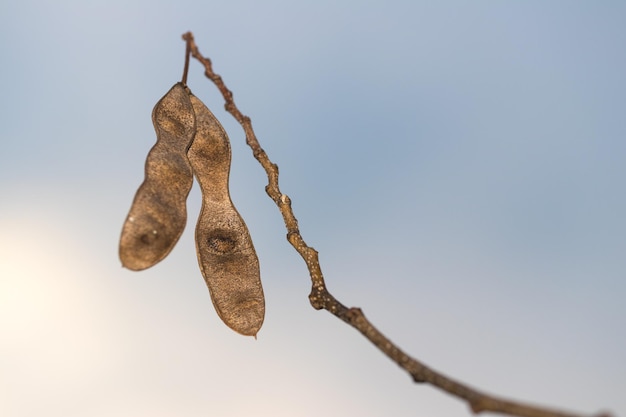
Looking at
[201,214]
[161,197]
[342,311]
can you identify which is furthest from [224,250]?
[342,311]

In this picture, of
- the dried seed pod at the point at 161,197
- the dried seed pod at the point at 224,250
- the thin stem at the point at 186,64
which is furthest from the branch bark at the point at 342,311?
the dried seed pod at the point at 224,250

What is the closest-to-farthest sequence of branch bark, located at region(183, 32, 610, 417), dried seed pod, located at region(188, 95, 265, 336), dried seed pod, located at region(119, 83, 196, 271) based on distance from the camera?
branch bark, located at region(183, 32, 610, 417) < dried seed pod, located at region(119, 83, 196, 271) < dried seed pod, located at region(188, 95, 265, 336)

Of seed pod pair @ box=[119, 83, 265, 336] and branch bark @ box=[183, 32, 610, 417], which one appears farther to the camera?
seed pod pair @ box=[119, 83, 265, 336]

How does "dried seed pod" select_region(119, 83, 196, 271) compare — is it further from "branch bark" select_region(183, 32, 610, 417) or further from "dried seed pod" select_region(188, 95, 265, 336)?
"branch bark" select_region(183, 32, 610, 417)

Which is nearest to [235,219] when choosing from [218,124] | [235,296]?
[235,296]

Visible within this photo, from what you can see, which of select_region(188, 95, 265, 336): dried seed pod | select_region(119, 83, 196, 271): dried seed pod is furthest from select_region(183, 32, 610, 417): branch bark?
select_region(188, 95, 265, 336): dried seed pod

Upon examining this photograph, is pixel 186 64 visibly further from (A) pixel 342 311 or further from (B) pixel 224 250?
(A) pixel 342 311
